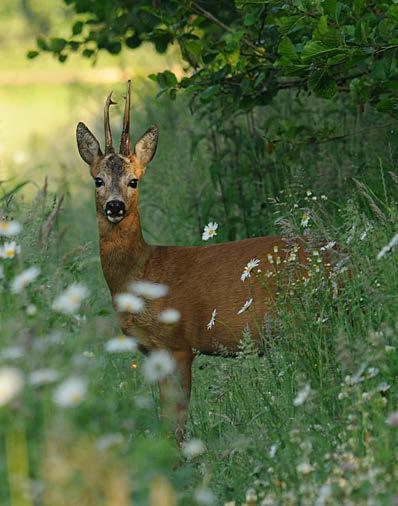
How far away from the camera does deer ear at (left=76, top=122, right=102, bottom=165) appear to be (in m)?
6.44

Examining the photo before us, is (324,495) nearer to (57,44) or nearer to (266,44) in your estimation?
(266,44)

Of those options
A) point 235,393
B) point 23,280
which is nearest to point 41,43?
point 235,393

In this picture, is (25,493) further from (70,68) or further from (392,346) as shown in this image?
(70,68)

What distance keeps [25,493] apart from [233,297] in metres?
2.86

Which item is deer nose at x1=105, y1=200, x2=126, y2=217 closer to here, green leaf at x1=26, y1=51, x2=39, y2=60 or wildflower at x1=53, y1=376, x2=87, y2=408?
green leaf at x1=26, y1=51, x2=39, y2=60

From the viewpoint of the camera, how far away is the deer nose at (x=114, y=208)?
5.98 metres

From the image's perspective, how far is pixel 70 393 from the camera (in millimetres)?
3004

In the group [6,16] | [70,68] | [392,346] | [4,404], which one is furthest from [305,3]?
[70,68]

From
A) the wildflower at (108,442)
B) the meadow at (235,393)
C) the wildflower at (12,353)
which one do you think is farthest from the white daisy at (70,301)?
the wildflower at (108,442)

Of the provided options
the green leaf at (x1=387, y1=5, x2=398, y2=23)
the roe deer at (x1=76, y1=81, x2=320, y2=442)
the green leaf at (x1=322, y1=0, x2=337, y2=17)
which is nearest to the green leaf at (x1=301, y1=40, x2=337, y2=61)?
the green leaf at (x1=322, y1=0, x2=337, y2=17)

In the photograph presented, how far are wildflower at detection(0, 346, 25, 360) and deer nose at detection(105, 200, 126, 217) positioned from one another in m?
2.64

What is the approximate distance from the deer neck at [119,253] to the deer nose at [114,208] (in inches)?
6.6

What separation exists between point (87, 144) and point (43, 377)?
3.45 metres

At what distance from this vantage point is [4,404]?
3070 mm
